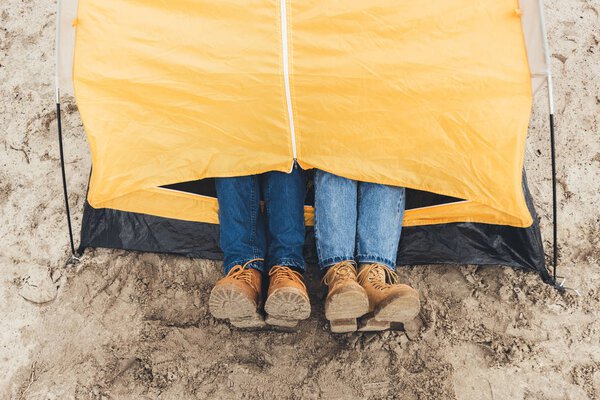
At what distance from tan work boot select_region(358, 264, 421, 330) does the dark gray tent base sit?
24 cm

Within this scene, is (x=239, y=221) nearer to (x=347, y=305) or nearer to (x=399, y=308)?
(x=347, y=305)

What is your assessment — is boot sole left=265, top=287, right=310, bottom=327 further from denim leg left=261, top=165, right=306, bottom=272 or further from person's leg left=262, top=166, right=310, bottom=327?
denim leg left=261, top=165, right=306, bottom=272

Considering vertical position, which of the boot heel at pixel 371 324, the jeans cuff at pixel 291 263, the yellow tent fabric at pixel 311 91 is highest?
the yellow tent fabric at pixel 311 91

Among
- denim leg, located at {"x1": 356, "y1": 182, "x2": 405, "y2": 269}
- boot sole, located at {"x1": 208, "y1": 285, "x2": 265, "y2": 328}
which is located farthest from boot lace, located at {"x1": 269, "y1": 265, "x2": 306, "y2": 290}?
denim leg, located at {"x1": 356, "y1": 182, "x2": 405, "y2": 269}

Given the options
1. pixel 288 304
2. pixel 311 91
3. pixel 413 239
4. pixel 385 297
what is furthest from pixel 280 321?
→ pixel 311 91

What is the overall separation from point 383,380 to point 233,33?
3.83 feet

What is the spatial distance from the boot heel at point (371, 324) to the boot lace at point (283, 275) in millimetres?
228

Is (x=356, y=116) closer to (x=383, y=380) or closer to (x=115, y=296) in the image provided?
(x=383, y=380)

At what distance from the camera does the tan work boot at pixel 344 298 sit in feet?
4.91

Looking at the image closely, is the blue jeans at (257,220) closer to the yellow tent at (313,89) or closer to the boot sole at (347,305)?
the yellow tent at (313,89)

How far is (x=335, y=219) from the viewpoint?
1652 millimetres

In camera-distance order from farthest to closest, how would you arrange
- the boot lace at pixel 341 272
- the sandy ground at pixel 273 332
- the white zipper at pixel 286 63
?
the sandy ground at pixel 273 332, the boot lace at pixel 341 272, the white zipper at pixel 286 63

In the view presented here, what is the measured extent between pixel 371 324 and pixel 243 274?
0.43 m

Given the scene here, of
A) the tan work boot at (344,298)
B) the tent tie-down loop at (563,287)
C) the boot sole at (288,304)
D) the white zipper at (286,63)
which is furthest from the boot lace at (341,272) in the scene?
the tent tie-down loop at (563,287)
